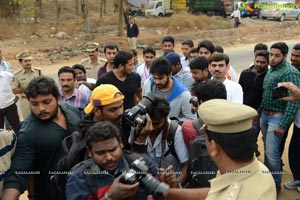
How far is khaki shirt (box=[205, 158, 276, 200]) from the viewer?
162cm

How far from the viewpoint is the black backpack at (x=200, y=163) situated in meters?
2.72

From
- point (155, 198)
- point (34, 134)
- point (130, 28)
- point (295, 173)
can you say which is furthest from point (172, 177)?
point (130, 28)

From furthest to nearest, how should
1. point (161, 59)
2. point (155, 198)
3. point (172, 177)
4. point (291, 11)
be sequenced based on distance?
1. point (291, 11)
2. point (161, 59)
3. point (172, 177)
4. point (155, 198)

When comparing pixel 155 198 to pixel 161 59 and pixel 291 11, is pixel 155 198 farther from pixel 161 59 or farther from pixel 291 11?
pixel 291 11

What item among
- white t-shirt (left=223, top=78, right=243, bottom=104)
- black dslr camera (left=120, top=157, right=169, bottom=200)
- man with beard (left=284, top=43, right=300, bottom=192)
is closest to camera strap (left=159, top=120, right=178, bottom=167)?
black dslr camera (left=120, top=157, right=169, bottom=200)

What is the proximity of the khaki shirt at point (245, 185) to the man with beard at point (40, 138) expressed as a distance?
1.47m

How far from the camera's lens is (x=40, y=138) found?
273cm

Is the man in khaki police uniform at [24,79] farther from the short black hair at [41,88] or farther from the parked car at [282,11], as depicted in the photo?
the parked car at [282,11]

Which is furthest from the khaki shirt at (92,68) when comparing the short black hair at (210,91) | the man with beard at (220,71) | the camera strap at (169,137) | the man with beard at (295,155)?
the short black hair at (210,91)

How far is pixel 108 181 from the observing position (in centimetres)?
225

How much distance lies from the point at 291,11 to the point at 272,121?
2662cm

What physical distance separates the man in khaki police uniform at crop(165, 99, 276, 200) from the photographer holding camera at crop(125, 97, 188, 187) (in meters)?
1.14

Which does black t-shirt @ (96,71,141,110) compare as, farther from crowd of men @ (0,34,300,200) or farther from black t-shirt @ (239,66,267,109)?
black t-shirt @ (239,66,267,109)

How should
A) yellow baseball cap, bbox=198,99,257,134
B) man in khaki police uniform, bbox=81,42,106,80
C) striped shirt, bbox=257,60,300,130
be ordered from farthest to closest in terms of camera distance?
man in khaki police uniform, bbox=81,42,106,80
striped shirt, bbox=257,60,300,130
yellow baseball cap, bbox=198,99,257,134
